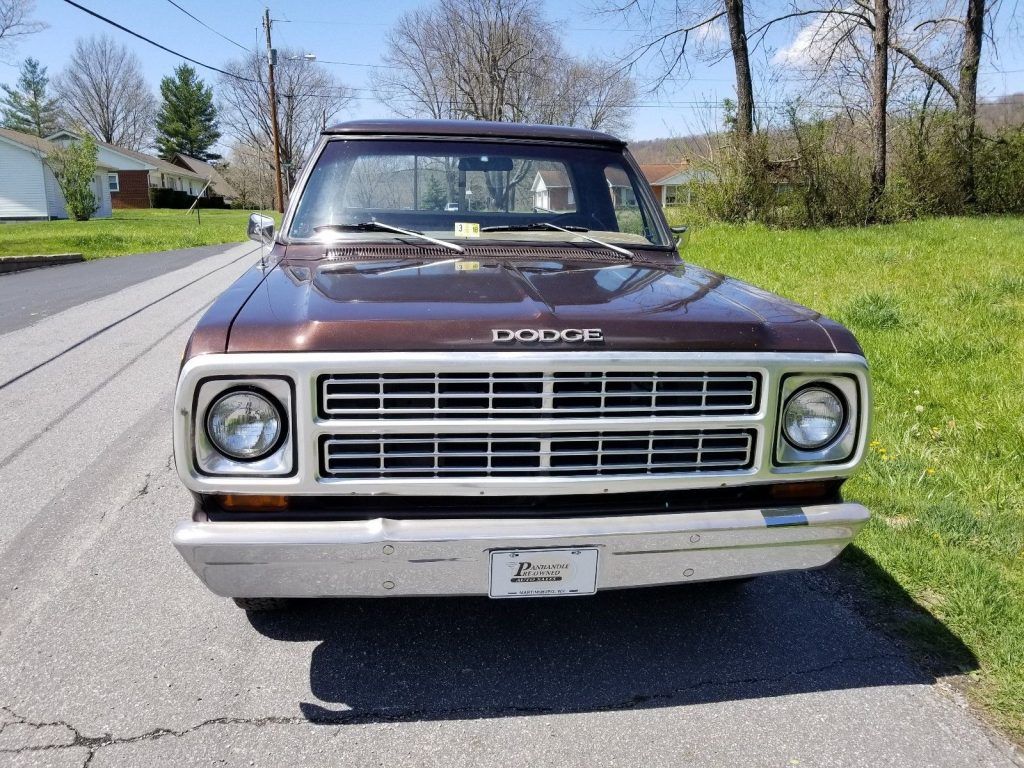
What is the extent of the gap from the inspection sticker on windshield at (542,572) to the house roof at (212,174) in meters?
67.1

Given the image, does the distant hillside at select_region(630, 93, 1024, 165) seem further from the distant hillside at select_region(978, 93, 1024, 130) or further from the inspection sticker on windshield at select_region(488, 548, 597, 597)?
the inspection sticker on windshield at select_region(488, 548, 597, 597)

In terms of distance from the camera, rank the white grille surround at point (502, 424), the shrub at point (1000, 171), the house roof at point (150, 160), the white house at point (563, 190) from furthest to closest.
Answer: the house roof at point (150, 160)
the shrub at point (1000, 171)
the white house at point (563, 190)
the white grille surround at point (502, 424)

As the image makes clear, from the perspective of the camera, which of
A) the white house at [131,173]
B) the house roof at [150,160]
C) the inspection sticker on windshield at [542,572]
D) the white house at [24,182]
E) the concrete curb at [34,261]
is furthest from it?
the house roof at [150,160]

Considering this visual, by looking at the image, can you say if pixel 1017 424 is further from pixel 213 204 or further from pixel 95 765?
pixel 213 204

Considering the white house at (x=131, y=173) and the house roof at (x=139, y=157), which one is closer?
the house roof at (x=139, y=157)

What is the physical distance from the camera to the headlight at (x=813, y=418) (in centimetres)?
233

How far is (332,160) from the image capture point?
358 cm

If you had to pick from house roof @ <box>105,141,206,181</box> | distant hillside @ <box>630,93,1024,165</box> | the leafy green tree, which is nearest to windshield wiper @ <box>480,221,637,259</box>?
distant hillside @ <box>630,93,1024,165</box>

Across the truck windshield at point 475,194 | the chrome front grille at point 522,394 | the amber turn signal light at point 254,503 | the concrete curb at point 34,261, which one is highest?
the truck windshield at point 475,194

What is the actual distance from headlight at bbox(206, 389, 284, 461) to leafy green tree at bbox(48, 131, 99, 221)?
3547cm

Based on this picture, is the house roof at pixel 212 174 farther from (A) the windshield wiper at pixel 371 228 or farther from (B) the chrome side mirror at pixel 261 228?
(A) the windshield wiper at pixel 371 228

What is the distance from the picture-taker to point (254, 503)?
7.18 ft

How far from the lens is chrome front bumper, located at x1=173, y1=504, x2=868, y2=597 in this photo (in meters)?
2.08

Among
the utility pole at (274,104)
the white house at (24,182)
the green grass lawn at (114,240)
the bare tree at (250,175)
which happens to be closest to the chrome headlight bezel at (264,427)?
the green grass lawn at (114,240)
